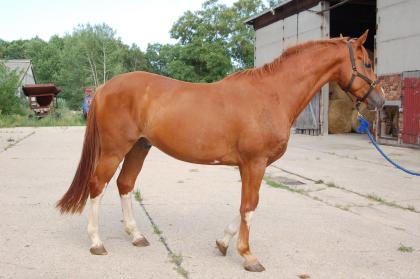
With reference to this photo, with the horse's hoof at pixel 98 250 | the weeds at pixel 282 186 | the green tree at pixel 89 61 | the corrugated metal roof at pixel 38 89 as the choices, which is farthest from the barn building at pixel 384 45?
the green tree at pixel 89 61

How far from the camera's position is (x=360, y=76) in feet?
12.7

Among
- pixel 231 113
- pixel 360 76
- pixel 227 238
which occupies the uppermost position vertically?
pixel 360 76

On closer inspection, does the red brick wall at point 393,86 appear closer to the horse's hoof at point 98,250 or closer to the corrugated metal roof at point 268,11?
the corrugated metal roof at point 268,11

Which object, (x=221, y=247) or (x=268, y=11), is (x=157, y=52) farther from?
(x=221, y=247)

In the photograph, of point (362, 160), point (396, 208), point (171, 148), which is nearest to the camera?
point (171, 148)

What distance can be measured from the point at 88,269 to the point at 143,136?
1.27m

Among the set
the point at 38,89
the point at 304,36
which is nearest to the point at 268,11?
the point at 304,36

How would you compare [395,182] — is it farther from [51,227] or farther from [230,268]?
[51,227]

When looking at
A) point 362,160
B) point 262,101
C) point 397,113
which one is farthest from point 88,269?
point 397,113

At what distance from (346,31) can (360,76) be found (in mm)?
16712

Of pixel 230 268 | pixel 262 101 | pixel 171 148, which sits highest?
pixel 262 101

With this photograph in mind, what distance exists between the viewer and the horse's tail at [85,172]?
427cm

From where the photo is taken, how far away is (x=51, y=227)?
4.75 meters

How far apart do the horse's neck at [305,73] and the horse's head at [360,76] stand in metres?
0.10
